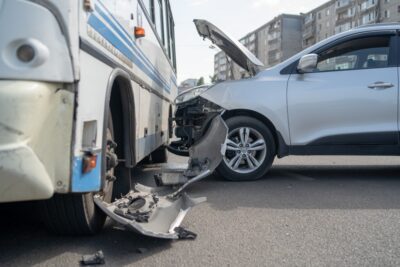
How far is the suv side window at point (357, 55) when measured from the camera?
6.45 meters

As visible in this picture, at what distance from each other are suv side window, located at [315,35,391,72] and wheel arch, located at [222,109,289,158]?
0.96m

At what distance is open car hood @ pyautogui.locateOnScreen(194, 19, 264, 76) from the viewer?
6793 mm

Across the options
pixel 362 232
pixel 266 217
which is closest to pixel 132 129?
pixel 266 217

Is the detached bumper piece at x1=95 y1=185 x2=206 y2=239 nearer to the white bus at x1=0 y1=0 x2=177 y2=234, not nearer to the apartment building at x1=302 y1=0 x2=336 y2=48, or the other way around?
the white bus at x1=0 y1=0 x2=177 y2=234

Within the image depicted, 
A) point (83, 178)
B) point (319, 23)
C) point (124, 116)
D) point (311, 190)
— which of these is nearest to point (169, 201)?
point (124, 116)

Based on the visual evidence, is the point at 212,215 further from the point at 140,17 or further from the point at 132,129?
the point at 140,17

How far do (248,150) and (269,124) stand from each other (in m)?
0.47

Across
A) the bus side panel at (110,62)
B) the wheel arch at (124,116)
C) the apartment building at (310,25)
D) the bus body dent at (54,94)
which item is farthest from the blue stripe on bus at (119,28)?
the apartment building at (310,25)

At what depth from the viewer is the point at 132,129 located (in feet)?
13.8

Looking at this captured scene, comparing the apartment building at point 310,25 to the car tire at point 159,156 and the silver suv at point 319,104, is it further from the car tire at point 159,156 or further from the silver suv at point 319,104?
the silver suv at point 319,104

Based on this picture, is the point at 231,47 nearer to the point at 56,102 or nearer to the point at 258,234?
the point at 258,234

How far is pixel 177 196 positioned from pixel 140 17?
1.82 metres

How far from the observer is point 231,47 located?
7.21 meters

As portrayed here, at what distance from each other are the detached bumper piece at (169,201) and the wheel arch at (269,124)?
1.62 feet
